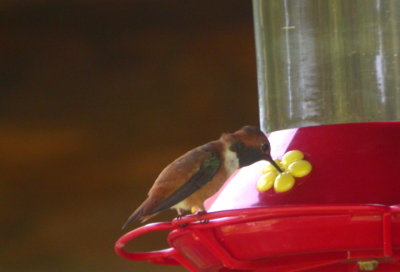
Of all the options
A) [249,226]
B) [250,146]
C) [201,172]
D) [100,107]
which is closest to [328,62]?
[250,146]

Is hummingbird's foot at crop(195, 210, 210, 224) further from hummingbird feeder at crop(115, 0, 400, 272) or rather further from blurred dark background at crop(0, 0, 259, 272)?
blurred dark background at crop(0, 0, 259, 272)

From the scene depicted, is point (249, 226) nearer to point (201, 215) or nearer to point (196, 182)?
point (201, 215)

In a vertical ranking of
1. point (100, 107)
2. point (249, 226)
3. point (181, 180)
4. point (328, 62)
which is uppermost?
point (328, 62)

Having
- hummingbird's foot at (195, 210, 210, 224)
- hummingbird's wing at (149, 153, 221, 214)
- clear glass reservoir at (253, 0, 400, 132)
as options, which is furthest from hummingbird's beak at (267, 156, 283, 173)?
clear glass reservoir at (253, 0, 400, 132)

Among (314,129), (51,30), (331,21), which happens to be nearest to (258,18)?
(331,21)

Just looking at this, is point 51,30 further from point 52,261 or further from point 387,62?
point 387,62

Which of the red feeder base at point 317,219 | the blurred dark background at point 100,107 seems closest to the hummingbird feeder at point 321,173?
the red feeder base at point 317,219
